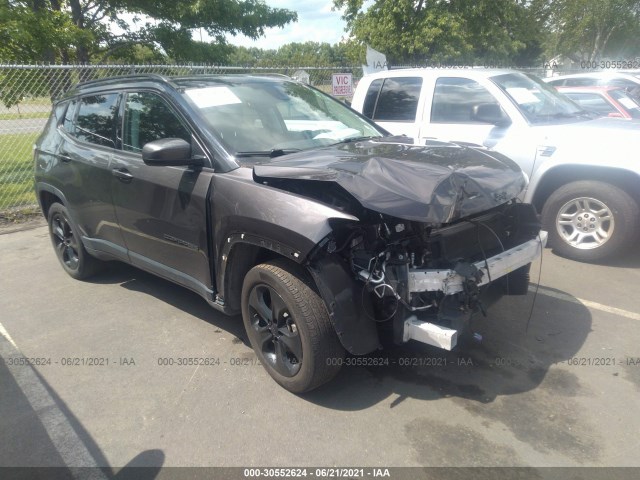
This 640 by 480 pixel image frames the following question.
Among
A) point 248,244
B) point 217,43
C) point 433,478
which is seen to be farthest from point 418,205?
point 217,43

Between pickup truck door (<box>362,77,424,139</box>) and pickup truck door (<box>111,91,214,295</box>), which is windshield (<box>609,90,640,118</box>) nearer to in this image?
pickup truck door (<box>362,77,424,139</box>)

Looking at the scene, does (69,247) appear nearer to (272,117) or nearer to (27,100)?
(272,117)

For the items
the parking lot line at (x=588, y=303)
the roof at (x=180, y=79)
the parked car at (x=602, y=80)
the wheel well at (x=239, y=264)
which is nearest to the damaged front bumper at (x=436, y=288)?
the wheel well at (x=239, y=264)

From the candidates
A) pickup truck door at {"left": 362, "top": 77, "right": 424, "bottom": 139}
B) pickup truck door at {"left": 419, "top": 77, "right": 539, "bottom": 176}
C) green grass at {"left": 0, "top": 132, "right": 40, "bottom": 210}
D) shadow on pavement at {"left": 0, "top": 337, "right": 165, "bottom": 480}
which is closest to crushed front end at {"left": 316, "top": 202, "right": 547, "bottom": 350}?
shadow on pavement at {"left": 0, "top": 337, "right": 165, "bottom": 480}

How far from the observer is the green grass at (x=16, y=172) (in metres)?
8.29

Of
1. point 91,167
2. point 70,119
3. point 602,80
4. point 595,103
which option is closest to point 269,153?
point 91,167

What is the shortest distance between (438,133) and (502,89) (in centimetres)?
87

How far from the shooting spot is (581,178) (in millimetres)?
4941

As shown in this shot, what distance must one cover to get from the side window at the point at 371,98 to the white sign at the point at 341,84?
12.3ft

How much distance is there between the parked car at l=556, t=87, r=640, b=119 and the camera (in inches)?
325

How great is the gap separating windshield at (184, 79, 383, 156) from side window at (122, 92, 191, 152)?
21 centimetres

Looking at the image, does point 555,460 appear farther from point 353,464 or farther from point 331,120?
point 331,120

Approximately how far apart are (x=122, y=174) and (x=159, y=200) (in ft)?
1.71

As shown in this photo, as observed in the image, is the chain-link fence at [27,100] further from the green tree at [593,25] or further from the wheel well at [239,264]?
the green tree at [593,25]
